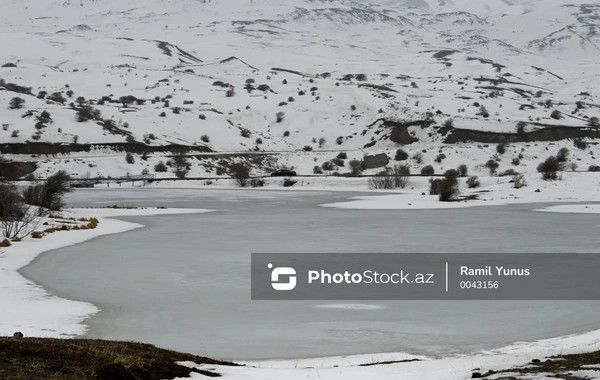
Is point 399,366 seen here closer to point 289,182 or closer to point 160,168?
point 289,182

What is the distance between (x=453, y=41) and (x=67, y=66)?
8919 cm

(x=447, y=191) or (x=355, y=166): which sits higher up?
(x=355, y=166)

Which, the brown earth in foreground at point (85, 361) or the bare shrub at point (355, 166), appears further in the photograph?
the bare shrub at point (355, 166)

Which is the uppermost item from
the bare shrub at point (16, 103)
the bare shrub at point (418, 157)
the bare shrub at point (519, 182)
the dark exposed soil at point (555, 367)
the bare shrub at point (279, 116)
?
the bare shrub at point (16, 103)

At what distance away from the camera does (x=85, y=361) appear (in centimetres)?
766

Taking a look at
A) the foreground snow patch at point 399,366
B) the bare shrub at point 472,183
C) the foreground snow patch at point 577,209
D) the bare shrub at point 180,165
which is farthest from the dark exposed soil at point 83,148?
the foreground snow patch at point 399,366

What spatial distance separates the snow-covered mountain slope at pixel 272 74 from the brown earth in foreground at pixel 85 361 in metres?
62.8

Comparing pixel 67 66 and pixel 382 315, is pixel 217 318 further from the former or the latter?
pixel 67 66

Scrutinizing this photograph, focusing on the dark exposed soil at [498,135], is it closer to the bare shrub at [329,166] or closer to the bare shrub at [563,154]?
the bare shrub at [563,154]

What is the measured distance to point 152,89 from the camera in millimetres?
100312

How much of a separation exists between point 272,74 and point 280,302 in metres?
104

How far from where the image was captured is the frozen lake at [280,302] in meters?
11.1

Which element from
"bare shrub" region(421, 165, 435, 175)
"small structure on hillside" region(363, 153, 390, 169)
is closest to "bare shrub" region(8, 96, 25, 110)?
"small structure on hillside" region(363, 153, 390, 169)

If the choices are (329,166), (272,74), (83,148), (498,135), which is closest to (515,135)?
(498,135)
